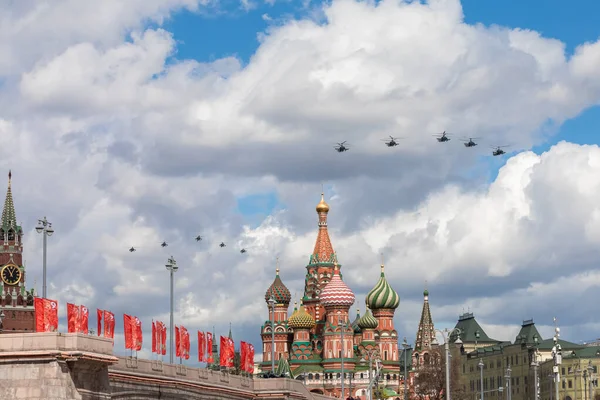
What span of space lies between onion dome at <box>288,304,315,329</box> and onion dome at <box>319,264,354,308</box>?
405 cm

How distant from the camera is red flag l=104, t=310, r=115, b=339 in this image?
62.0 meters

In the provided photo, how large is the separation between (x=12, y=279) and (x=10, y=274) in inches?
30.2

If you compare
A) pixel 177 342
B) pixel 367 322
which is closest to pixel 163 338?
pixel 177 342

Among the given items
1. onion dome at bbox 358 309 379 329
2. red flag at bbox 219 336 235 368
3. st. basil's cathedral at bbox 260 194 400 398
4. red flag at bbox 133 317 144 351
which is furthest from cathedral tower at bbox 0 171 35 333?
red flag at bbox 133 317 144 351

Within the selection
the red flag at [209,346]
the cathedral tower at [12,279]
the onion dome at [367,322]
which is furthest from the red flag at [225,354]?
the onion dome at [367,322]

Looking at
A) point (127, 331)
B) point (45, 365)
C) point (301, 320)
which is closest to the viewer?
point (45, 365)

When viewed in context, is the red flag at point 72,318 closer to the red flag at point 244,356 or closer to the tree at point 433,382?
the red flag at point 244,356

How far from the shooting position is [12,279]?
17988 cm

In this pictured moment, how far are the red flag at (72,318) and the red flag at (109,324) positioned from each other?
3354 mm

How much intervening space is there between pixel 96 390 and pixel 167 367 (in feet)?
63.7

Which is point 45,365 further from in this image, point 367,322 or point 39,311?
point 367,322

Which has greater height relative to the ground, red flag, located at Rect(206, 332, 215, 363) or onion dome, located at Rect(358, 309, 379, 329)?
onion dome, located at Rect(358, 309, 379, 329)

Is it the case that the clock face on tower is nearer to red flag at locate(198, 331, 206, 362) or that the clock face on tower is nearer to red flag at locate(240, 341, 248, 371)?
red flag at locate(240, 341, 248, 371)

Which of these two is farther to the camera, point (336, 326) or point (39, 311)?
point (336, 326)
